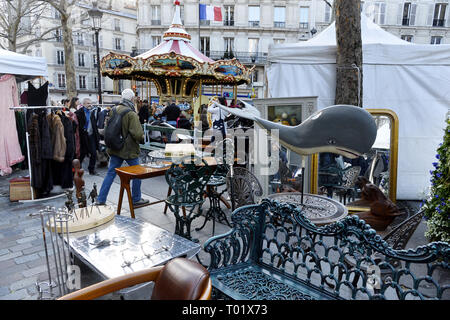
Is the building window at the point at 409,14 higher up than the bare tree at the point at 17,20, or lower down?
higher up

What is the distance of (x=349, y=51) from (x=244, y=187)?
3222 millimetres

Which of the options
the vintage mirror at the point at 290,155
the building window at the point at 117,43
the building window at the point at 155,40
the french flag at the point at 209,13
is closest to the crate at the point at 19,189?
the vintage mirror at the point at 290,155

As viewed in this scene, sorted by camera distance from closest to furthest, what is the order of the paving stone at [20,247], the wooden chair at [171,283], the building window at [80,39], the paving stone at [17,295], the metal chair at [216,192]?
the wooden chair at [171,283], the paving stone at [17,295], the paving stone at [20,247], the metal chair at [216,192], the building window at [80,39]

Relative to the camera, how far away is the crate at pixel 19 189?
18.4ft

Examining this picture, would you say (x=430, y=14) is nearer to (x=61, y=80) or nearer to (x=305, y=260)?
(x=305, y=260)

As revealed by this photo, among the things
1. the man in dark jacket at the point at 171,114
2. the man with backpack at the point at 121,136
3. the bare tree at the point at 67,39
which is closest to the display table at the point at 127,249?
the man with backpack at the point at 121,136

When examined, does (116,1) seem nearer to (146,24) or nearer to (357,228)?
(146,24)

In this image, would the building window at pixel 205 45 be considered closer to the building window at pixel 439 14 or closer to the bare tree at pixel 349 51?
the building window at pixel 439 14

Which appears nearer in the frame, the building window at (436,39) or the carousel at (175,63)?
the carousel at (175,63)

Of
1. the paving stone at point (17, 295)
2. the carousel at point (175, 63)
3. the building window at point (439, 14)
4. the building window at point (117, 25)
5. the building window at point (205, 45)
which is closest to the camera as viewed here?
the paving stone at point (17, 295)

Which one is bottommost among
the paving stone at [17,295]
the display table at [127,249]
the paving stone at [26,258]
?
the paving stone at [17,295]

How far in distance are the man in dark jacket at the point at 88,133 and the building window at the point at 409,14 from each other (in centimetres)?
3467

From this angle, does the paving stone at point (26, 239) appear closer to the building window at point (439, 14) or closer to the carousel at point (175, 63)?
the carousel at point (175, 63)

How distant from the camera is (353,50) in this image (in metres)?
5.09
